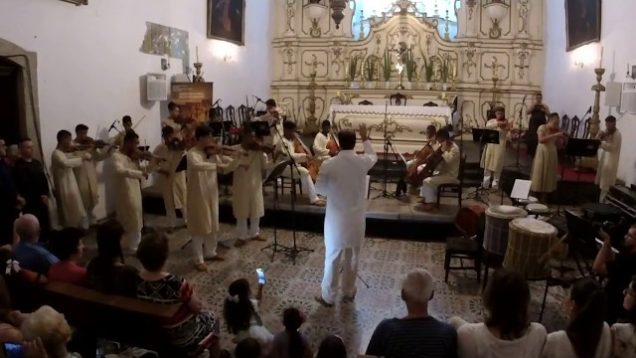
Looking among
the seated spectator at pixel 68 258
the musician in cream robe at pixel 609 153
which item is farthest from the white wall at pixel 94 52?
the musician in cream robe at pixel 609 153

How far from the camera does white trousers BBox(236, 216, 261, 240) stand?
737 centimetres

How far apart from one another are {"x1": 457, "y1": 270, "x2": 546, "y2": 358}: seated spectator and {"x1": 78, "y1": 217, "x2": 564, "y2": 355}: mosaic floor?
1.97 meters

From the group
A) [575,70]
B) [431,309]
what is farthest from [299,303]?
[575,70]

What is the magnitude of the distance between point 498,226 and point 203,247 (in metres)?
3.82

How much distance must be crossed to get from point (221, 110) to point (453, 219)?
690cm

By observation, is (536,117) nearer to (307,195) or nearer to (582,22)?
(582,22)

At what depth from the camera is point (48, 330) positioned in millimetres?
2607

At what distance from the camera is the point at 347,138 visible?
4.91 m

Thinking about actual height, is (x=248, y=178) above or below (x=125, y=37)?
below

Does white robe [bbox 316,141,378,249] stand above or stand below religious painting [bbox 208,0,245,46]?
below

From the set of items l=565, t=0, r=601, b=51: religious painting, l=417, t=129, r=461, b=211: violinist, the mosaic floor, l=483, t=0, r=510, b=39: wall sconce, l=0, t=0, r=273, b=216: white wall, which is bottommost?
the mosaic floor

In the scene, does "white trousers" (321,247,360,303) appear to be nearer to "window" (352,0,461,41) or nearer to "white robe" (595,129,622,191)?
"white robe" (595,129,622,191)

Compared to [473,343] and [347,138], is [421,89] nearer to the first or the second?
[347,138]

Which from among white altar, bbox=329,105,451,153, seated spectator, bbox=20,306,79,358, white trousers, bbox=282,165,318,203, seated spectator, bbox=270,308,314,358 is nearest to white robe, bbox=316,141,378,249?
seated spectator, bbox=270,308,314,358
